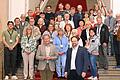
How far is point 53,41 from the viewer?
1430cm

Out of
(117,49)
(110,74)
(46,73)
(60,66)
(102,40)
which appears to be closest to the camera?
(46,73)

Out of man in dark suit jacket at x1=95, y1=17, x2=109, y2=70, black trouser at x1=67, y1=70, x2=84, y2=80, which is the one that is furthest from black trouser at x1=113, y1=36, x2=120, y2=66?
black trouser at x1=67, y1=70, x2=84, y2=80

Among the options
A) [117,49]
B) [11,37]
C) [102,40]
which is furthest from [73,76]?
[117,49]

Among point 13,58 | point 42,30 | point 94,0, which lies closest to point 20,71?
point 13,58

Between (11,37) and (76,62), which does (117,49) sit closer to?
(11,37)

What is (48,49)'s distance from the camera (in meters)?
13.4

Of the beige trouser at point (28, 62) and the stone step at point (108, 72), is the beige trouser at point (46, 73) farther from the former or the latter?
the stone step at point (108, 72)

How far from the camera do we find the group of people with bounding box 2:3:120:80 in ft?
44.4

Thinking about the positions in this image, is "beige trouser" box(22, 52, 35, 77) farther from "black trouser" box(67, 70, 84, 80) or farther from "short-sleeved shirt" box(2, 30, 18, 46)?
"black trouser" box(67, 70, 84, 80)

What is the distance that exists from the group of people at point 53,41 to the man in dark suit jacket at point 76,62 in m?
1.70

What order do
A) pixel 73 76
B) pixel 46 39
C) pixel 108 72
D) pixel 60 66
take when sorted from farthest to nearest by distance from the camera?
pixel 108 72 → pixel 60 66 → pixel 46 39 → pixel 73 76

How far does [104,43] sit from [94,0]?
691 cm

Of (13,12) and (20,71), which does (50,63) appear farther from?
(13,12)

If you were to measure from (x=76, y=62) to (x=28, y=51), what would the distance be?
3059 millimetres
